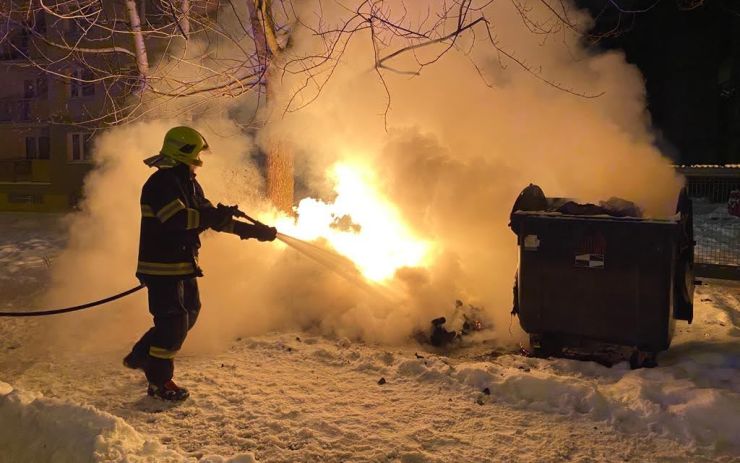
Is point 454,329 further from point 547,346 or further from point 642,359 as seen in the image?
point 642,359

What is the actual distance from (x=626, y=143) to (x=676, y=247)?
3163 mm

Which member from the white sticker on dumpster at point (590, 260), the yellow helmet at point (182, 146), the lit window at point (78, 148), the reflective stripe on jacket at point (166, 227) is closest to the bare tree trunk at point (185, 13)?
the yellow helmet at point (182, 146)

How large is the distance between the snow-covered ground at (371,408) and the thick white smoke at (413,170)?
0.87 meters

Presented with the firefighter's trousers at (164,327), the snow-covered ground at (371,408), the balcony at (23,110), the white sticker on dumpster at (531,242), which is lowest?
the snow-covered ground at (371,408)

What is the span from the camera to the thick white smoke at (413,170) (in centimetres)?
617

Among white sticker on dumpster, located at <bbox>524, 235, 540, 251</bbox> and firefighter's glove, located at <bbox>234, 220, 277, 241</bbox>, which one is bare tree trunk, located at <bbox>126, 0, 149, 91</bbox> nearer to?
firefighter's glove, located at <bbox>234, 220, 277, 241</bbox>

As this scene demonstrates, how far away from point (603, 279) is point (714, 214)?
877 centimetres

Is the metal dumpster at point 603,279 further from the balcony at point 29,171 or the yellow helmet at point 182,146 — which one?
the balcony at point 29,171

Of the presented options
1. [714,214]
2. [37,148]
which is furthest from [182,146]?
[37,148]

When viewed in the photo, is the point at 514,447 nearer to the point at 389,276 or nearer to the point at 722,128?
the point at 389,276

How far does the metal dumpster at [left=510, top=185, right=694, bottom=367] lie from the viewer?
453 cm

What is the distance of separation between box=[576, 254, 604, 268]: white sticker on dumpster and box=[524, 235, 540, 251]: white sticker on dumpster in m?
0.35

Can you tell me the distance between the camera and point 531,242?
198 inches

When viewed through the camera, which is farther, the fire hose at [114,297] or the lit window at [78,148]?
the lit window at [78,148]
